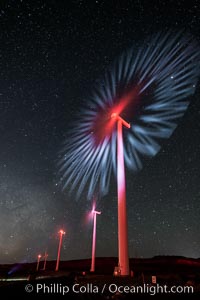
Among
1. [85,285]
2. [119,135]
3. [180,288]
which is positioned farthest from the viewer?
[119,135]

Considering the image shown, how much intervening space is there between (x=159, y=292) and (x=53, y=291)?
21.6 ft

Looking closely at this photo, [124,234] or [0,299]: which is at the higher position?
[124,234]

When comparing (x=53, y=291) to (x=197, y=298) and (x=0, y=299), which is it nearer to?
(x=0, y=299)

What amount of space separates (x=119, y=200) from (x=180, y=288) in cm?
891

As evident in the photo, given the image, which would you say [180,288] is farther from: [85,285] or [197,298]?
[85,285]

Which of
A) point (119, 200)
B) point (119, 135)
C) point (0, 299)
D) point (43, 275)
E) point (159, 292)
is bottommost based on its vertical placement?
point (0, 299)

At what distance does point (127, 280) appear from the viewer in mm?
14523

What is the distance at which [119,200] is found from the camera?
68.4ft

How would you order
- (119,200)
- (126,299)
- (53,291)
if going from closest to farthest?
(53,291) < (126,299) < (119,200)

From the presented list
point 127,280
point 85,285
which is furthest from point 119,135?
point 85,285

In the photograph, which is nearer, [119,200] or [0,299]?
[0,299]

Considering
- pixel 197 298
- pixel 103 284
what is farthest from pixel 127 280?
pixel 197 298

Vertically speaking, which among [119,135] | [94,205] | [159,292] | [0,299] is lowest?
[0,299]

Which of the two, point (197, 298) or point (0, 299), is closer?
point (0, 299)
